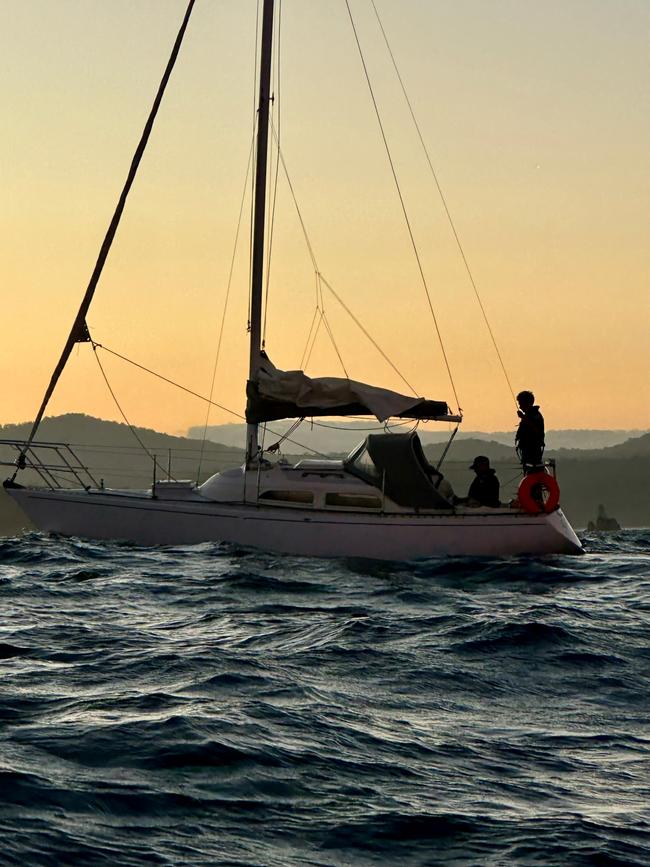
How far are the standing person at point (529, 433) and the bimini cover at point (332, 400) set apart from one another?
6.31ft

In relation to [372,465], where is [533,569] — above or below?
below

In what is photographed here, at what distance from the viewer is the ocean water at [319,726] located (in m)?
6.94

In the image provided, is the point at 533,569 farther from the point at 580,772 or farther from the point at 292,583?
the point at 580,772

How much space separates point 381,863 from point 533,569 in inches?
565

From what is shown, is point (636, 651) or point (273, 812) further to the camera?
point (636, 651)

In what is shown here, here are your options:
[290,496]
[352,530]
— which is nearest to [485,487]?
[352,530]

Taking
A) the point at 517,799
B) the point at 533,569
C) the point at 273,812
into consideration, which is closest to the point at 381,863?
the point at 273,812

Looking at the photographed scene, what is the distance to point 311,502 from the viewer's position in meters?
22.4

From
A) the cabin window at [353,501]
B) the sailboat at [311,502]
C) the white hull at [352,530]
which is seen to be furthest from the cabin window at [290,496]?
the cabin window at [353,501]

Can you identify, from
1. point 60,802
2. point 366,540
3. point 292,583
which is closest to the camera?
point 60,802

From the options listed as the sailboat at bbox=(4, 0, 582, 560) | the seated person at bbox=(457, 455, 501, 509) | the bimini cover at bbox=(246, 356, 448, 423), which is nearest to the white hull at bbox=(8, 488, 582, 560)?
the sailboat at bbox=(4, 0, 582, 560)

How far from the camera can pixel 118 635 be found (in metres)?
13.3

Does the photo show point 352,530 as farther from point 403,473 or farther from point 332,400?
point 332,400

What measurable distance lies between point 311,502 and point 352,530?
1085mm
